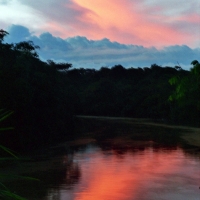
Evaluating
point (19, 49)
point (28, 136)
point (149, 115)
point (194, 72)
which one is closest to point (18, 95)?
point (28, 136)

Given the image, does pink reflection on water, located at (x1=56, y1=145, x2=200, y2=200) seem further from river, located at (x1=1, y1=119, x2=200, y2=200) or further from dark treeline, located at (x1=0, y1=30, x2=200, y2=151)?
dark treeline, located at (x1=0, y1=30, x2=200, y2=151)

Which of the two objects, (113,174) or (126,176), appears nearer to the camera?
(126,176)

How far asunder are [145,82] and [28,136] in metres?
42.5

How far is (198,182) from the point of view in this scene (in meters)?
11.3

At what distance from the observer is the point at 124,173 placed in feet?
42.5

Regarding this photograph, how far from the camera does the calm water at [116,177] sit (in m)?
9.94

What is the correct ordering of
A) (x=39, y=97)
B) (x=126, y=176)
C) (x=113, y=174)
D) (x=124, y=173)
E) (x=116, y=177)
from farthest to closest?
(x=39, y=97), (x=124, y=173), (x=113, y=174), (x=126, y=176), (x=116, y=177)

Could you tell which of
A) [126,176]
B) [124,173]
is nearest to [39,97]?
[124,173]

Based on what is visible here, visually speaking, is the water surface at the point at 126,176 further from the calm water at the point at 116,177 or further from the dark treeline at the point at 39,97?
the dark treeline at the point at 39,97

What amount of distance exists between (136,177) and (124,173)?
86cm

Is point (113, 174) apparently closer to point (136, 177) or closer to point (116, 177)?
point (116, 177)

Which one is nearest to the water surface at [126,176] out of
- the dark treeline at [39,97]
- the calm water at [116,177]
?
the calm water at [116,177]

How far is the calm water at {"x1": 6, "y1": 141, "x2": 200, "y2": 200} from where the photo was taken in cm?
994

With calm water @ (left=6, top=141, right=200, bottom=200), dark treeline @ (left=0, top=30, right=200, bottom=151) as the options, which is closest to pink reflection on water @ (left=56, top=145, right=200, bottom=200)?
calm water @ (left=6, top=141, right=200, bottom=200)
